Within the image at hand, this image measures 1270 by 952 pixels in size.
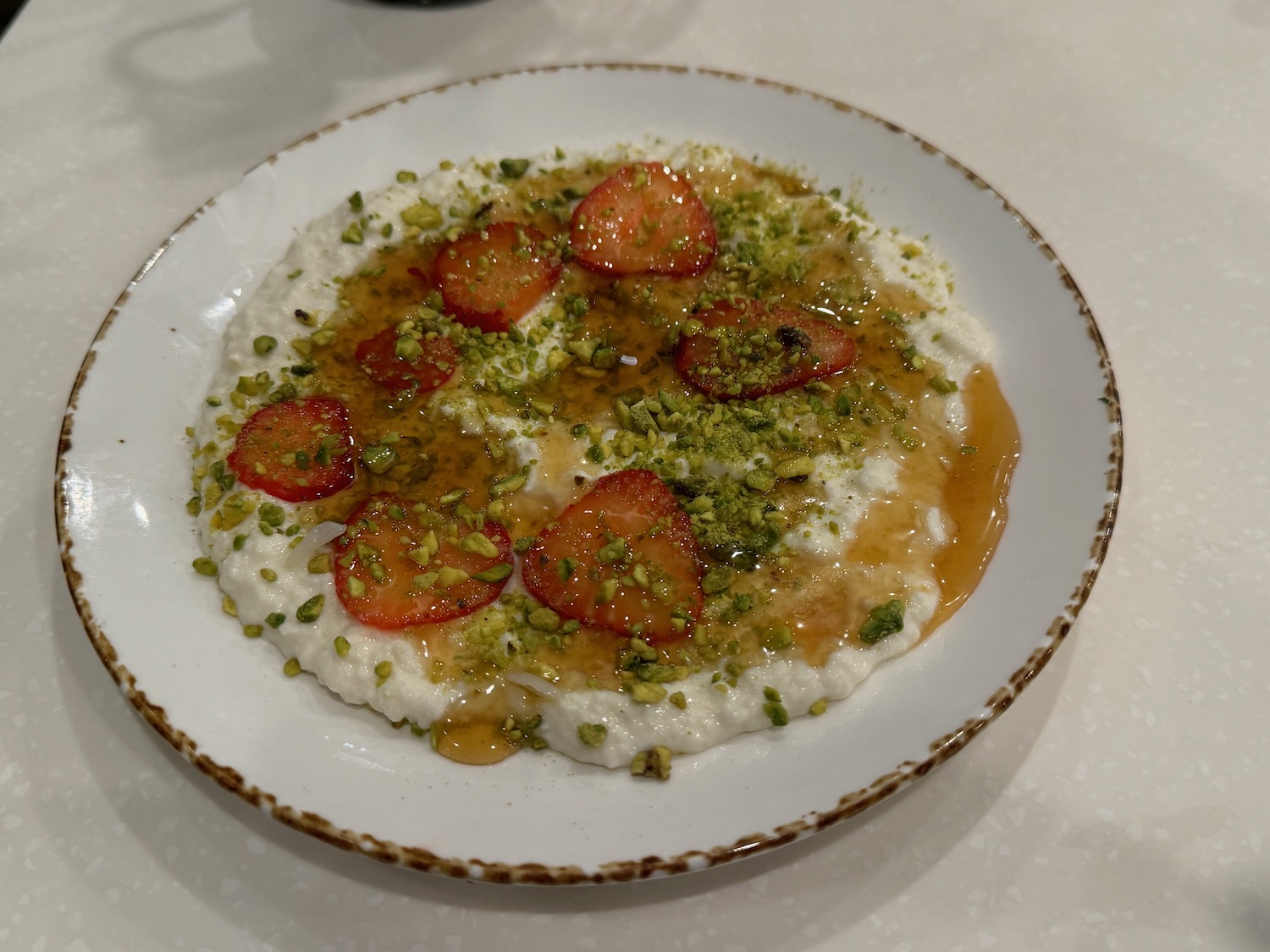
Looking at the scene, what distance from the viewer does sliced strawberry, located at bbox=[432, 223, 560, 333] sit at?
8.70 feet

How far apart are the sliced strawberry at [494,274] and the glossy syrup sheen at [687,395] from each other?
0.29 ft

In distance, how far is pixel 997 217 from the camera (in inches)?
102

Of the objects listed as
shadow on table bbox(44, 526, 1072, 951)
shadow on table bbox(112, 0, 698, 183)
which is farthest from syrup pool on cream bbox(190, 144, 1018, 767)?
shadow on table bbox(112, 0, 698, 183)

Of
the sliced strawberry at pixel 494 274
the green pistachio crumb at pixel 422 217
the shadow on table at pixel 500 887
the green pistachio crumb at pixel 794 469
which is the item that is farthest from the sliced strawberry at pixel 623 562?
the green pistachio crumb at pixel 422 217

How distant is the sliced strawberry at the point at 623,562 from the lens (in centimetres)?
204

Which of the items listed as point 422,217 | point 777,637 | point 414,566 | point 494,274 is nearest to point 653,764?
point 777,637

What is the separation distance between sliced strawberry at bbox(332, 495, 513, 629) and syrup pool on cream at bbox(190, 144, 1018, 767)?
0.15ft

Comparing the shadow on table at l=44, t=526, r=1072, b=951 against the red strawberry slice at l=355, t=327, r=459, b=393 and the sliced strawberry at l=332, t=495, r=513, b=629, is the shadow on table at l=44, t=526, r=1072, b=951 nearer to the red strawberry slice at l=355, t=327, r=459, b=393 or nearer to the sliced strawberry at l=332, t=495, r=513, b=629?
the sliced strawberry at l=332, t=495, r=513, b=629

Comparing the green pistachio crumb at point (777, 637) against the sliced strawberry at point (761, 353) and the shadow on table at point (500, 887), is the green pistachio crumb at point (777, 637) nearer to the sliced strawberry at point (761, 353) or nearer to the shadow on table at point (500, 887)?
the shadow on table at point (500, 887)

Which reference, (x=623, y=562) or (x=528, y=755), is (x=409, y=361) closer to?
(x=623, y=562)

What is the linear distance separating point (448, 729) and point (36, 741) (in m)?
1.10

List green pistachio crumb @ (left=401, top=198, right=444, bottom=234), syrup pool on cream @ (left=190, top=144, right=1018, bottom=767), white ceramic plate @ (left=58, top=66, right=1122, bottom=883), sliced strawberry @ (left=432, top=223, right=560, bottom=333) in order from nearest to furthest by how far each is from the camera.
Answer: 1. white ceramic plate @ (left=58, top=66, right=1122, bottom=883)
2. syrup pool on cream @ (left=190, top=144, right=1018, bottom=767)
3. sliced strawberry @ (left=432, top=223, right=560, bottom=333)
4. green pistachio crumb @ (left=401, top=198, right=444, bottom=234)

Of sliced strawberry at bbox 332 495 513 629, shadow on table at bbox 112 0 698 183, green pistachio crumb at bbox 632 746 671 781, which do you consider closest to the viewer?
green pistachio crumb at bbox 632 746 671 781

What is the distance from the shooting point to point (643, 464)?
2.33 meters
